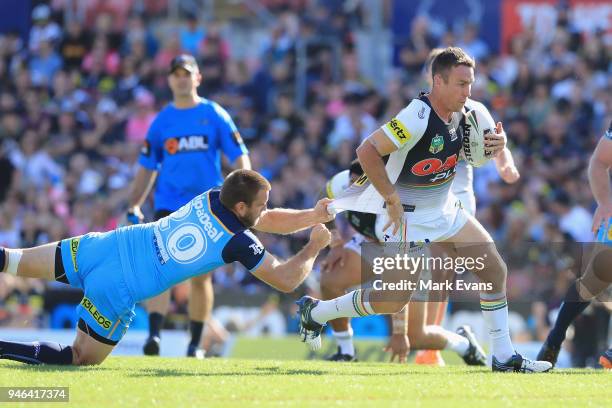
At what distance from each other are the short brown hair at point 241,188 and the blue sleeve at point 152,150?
3507mm

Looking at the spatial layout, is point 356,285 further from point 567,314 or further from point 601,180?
point 601,180

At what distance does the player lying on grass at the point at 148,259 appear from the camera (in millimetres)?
8672

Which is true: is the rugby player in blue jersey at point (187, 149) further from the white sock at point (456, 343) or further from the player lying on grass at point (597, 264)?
the player lying on grass at point (597, 264)

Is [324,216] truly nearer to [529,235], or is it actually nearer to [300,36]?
[529,235]

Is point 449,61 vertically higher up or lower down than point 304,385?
higher up

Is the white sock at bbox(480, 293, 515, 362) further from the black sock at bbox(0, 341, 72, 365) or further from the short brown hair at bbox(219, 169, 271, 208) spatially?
the black sock at bbox(0, 341, 72, 365)

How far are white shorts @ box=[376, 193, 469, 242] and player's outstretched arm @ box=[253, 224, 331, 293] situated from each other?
0.73 m

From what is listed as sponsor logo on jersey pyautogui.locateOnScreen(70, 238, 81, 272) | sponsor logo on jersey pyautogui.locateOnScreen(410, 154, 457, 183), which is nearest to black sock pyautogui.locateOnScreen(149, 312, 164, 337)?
sponsor logo on jersey pyautogui.locateOnScreen(70, 238, 81, 272)

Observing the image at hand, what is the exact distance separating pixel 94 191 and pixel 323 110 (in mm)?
4454

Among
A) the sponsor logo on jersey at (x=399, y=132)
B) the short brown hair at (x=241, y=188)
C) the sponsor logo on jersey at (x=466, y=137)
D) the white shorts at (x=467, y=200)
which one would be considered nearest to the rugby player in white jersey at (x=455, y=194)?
the white shorts at (x=467, y=200)

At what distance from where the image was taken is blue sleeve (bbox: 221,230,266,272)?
28.3 feet

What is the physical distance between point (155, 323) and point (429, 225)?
12.7 ft

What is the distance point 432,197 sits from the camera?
31.2 ft

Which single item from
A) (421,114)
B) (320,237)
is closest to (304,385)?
(320,237)
